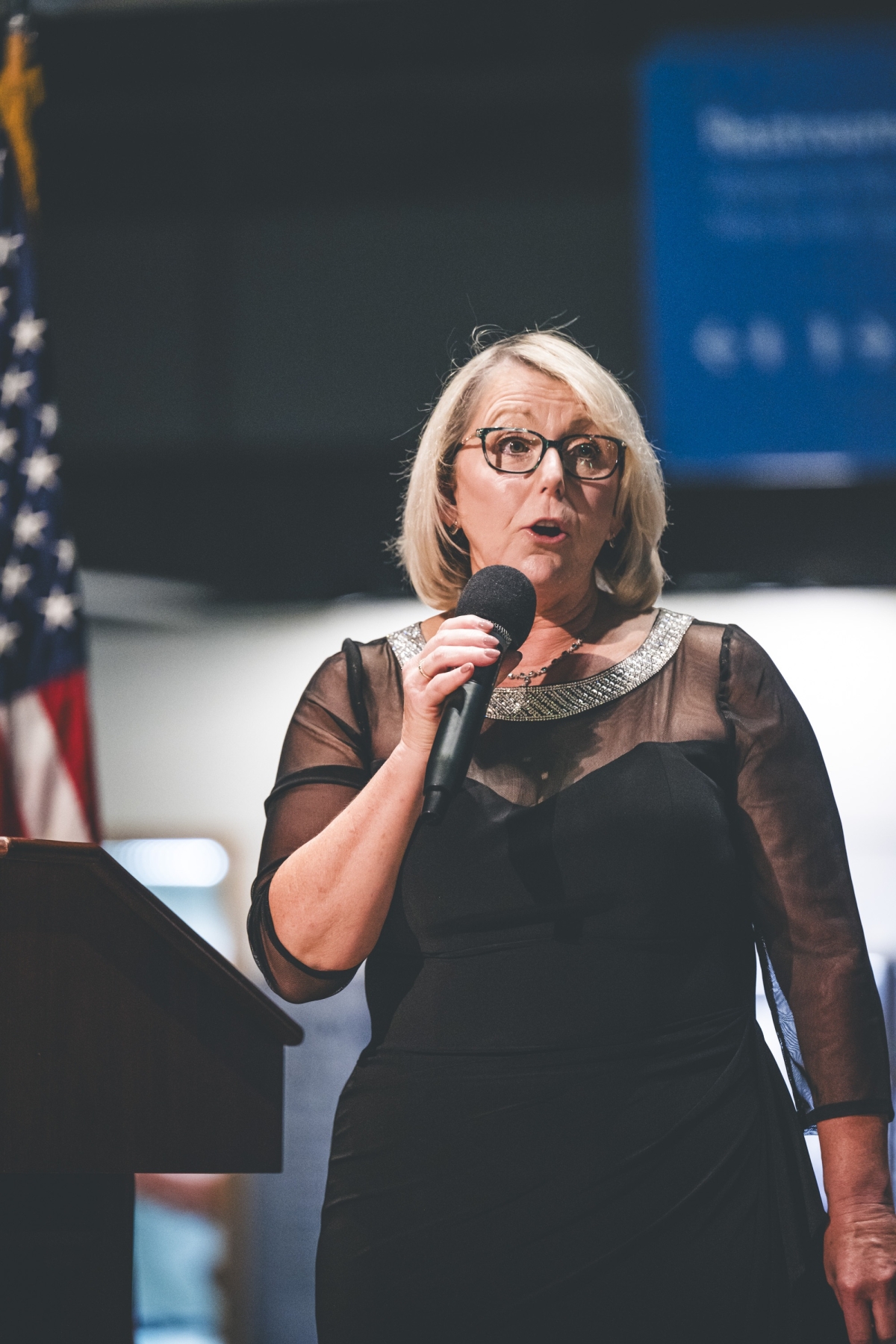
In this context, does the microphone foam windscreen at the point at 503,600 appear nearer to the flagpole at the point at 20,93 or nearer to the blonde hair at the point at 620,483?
the blonde hair at the point at 620,483

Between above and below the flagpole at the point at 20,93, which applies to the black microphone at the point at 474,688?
below

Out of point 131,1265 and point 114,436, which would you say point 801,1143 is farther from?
point 114,436

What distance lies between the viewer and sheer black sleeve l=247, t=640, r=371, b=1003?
141cm

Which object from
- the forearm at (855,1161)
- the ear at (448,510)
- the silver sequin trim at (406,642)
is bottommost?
the forearm at (855,1161)

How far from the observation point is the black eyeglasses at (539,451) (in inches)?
58.2

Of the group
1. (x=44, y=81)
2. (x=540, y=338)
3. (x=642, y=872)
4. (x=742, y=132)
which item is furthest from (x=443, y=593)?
(x=44, y=81)

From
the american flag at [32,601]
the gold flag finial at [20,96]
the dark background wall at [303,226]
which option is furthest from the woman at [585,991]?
the dark background wall at [303,226]

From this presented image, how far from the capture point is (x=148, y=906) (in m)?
1.24

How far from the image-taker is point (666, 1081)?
136cm

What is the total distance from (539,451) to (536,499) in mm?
72

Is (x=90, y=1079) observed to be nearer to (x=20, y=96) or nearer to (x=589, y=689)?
(x=589, y=689)

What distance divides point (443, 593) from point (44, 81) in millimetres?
3405

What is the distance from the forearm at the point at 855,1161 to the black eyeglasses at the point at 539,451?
0.79m

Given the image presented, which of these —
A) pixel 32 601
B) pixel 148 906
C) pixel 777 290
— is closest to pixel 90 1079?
pixel 148 906
